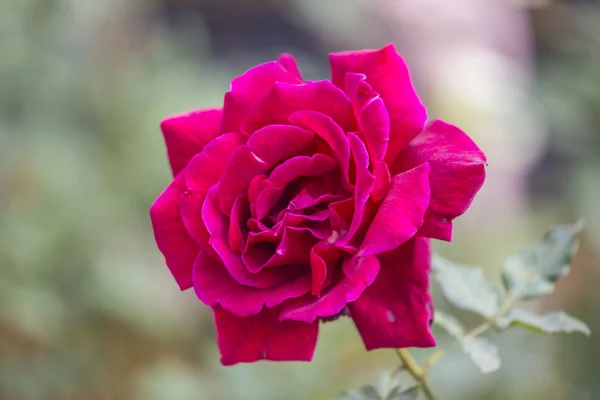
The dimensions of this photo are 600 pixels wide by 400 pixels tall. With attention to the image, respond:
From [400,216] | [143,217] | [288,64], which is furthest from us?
[143,217]

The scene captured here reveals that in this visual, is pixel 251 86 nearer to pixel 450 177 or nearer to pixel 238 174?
pixel 238 174

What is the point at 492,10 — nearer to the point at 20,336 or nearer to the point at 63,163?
the point at 63,163

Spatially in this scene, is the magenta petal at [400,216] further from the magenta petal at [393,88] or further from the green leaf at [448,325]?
the green leaf at [448,325]

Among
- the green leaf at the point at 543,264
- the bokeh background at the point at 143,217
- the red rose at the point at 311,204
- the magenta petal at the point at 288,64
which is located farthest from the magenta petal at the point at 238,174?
the bokeh background at the point at 143,217

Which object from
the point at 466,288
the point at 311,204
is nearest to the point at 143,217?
the point at 466,288

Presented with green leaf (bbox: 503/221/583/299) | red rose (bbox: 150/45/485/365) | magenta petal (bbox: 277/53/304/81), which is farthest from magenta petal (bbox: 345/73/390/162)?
green leaf (bbox: 503/221/583/299)

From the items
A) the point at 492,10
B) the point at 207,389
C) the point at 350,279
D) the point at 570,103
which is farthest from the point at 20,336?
the point at 492,10

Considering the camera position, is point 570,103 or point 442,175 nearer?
point 442,175
